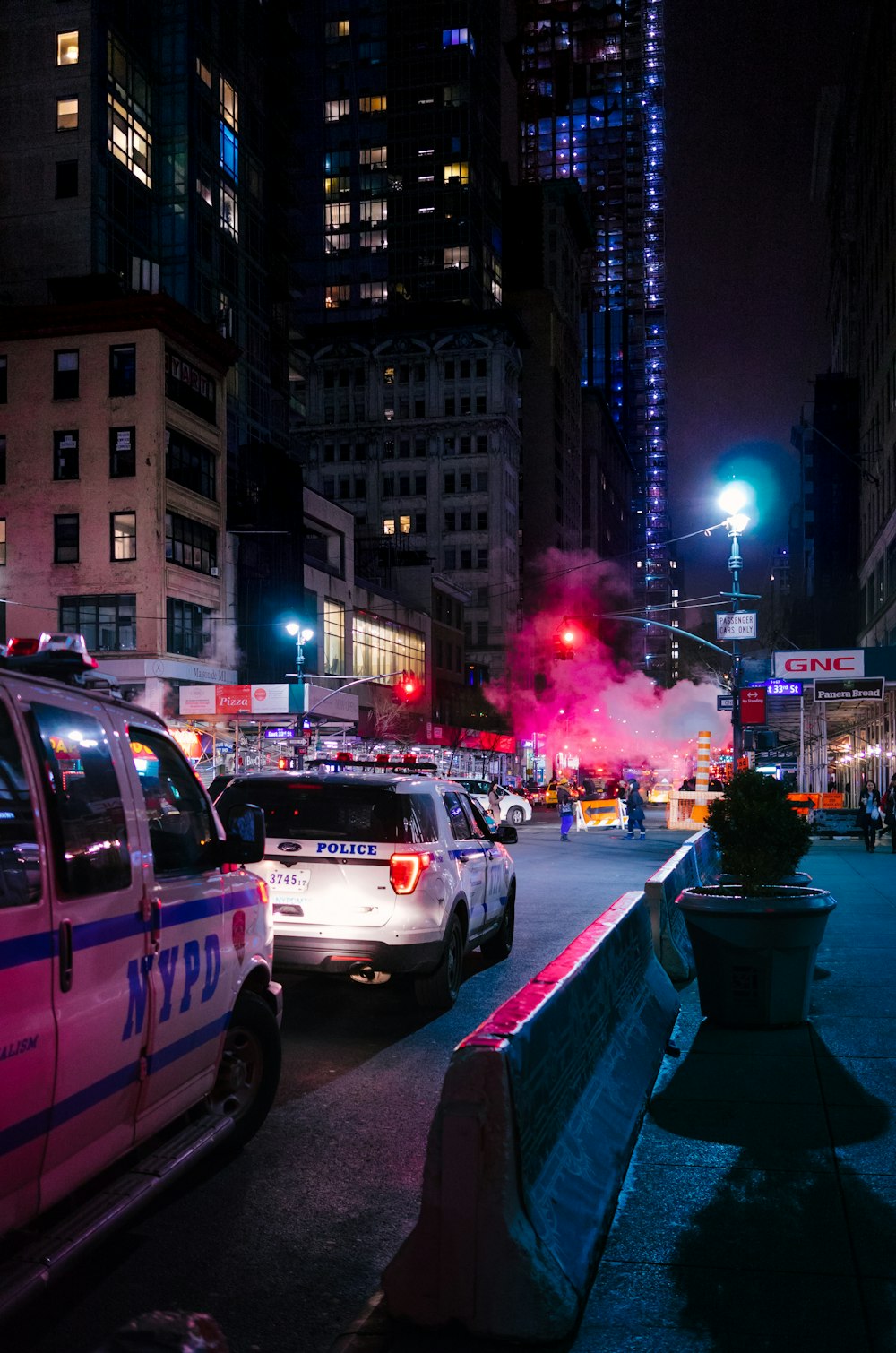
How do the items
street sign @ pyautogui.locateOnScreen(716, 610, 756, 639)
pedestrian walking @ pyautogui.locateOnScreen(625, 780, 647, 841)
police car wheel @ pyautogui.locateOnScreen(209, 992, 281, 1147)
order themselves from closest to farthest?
police car wheel @ pyautogui.locateOnScreen(209, 992, 281, 1147), street sign @ pyautogui.locateOnScreen(716, 610, 756, 639), pedestrian walking @ pyautogui.locateOnScreen(625, 780, 647, 841)

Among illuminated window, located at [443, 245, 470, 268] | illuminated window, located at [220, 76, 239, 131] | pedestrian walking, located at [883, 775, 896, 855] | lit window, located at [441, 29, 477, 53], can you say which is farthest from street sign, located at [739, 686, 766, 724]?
lit window, located at [441, 29, 477, 53]

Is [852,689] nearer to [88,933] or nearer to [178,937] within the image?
[178,937]

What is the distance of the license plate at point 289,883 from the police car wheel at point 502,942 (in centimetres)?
337

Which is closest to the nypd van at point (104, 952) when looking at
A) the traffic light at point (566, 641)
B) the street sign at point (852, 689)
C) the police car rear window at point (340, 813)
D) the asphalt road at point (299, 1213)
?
the asphalt road at point (299, 1213)

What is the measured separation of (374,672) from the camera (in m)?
75.8

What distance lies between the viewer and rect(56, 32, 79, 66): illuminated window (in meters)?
52.8

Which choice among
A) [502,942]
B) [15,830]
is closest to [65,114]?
[502,942]

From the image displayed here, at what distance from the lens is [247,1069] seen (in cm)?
597

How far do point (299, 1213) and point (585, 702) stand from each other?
11982 cm

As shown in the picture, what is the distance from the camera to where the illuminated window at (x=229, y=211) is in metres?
59.1

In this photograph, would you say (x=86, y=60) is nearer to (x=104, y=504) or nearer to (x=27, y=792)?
(x=104, y=504)

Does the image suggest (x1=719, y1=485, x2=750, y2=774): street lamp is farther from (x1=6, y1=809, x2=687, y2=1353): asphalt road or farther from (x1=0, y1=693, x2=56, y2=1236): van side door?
(x1=0, y1=693, x2=56, y2=1236): van side door

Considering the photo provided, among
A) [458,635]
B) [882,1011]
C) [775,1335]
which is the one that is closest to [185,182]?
[458,635]

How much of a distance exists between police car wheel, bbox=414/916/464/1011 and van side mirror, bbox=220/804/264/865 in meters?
3.84
